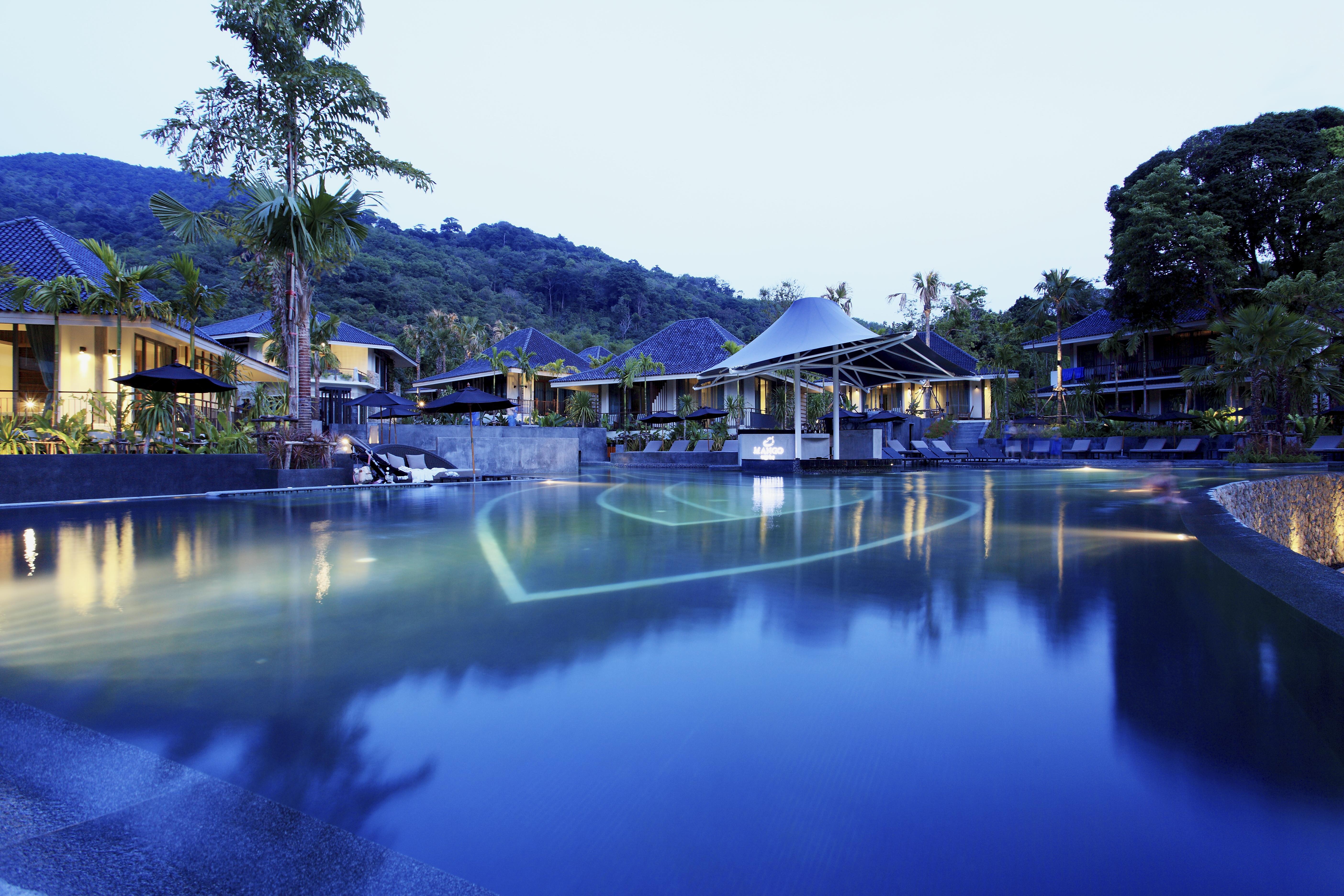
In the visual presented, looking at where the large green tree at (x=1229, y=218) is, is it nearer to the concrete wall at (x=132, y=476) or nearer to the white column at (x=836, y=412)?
the white column at (x=836, y=412)

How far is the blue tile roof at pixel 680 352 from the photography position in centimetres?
3072

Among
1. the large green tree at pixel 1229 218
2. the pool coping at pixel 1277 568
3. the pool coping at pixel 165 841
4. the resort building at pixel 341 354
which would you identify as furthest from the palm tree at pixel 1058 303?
the pool coping at pixel 165 841

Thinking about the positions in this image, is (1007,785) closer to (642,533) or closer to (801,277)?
(642,533)

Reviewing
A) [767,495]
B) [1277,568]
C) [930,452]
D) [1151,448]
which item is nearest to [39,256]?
[767,495]

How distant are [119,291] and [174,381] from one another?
16.8 ft

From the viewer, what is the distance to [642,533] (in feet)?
20.6

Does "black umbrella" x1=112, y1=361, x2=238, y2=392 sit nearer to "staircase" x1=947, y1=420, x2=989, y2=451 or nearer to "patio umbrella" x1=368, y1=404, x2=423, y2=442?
"patio umbrella" x1=368, y1=404, x2=423, y2=442

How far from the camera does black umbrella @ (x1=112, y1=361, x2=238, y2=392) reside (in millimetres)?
11352

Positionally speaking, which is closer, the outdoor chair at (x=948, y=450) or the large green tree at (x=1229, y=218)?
the outdoor chair at (x=948, y=450)

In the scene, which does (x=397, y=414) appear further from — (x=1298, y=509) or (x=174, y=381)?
(x=1298, y=509)

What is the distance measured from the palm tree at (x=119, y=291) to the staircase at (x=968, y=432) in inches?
1299

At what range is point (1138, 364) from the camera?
127 ft

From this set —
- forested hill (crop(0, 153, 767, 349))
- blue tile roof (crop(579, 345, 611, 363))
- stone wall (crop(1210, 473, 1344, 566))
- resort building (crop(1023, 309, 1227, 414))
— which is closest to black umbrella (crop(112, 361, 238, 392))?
stone wall (crop(1210, 473, 1344, 566))

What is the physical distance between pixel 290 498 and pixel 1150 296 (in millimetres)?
38886
